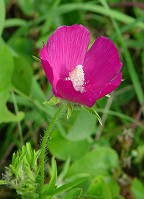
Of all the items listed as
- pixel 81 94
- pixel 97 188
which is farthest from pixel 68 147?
pixel 81 94

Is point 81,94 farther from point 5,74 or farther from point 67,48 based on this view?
point 5,74

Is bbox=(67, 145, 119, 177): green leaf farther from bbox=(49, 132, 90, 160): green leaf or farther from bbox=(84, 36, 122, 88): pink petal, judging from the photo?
bbox=(84, 36, 122, 88): pink petal

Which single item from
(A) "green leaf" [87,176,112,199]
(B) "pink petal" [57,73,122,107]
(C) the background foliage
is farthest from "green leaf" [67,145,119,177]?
(B) "pink petal" [57,73,122,107]

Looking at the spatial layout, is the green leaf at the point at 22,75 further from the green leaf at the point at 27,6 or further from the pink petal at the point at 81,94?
the pink petal at the point at 81,94

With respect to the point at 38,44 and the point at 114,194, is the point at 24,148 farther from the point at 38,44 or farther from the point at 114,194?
the point at 38,44

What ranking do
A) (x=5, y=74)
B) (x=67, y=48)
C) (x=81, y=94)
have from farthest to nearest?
(x=5, y=74) → (x=67, y=48) → (x=81, y=94)

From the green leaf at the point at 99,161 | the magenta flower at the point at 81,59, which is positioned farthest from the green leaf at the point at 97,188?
the magenta flower at the point at 81,59

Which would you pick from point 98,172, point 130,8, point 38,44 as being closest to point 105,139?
point 98,172
